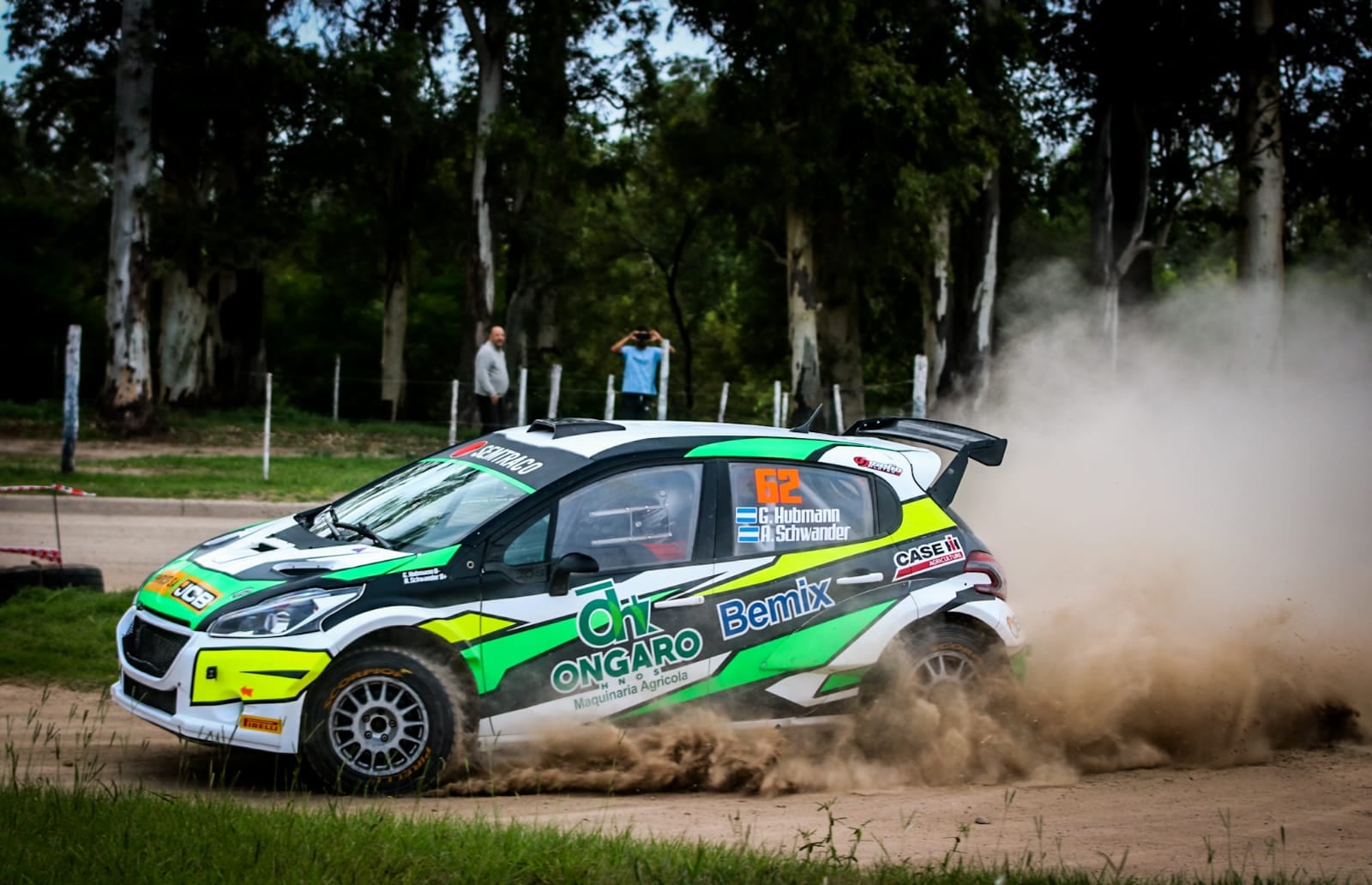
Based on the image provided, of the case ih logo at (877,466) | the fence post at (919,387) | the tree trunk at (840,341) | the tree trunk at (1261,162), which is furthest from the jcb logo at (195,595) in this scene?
the tree trunk at (840,341)

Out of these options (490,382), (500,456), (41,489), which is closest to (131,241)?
(490,382)

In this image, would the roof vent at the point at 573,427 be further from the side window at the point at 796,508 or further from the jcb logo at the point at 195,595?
the jcb logo at the point at 195,595

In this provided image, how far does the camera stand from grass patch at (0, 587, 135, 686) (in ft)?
28.9

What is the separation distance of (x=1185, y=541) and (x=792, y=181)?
20.5 meters

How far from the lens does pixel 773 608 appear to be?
24.1 ft

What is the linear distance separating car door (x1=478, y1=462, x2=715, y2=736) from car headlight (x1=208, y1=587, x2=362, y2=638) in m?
0.72

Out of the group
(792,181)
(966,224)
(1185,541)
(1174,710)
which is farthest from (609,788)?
(966,224)

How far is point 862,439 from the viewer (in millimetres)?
8250

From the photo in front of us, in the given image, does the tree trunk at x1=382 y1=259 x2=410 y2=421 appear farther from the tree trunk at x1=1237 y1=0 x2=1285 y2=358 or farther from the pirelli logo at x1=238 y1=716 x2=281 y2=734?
the pirelli logo at x1=238 y1=716 x2=281 y2=734

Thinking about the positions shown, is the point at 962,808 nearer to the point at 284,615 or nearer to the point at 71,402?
the point at 284,615

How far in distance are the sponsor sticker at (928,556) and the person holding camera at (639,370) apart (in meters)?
11.4

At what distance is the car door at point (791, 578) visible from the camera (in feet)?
23.9

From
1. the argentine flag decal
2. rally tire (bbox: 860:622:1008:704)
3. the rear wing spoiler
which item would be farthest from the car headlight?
the rear wing spoiler

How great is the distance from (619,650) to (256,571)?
5.74ft
